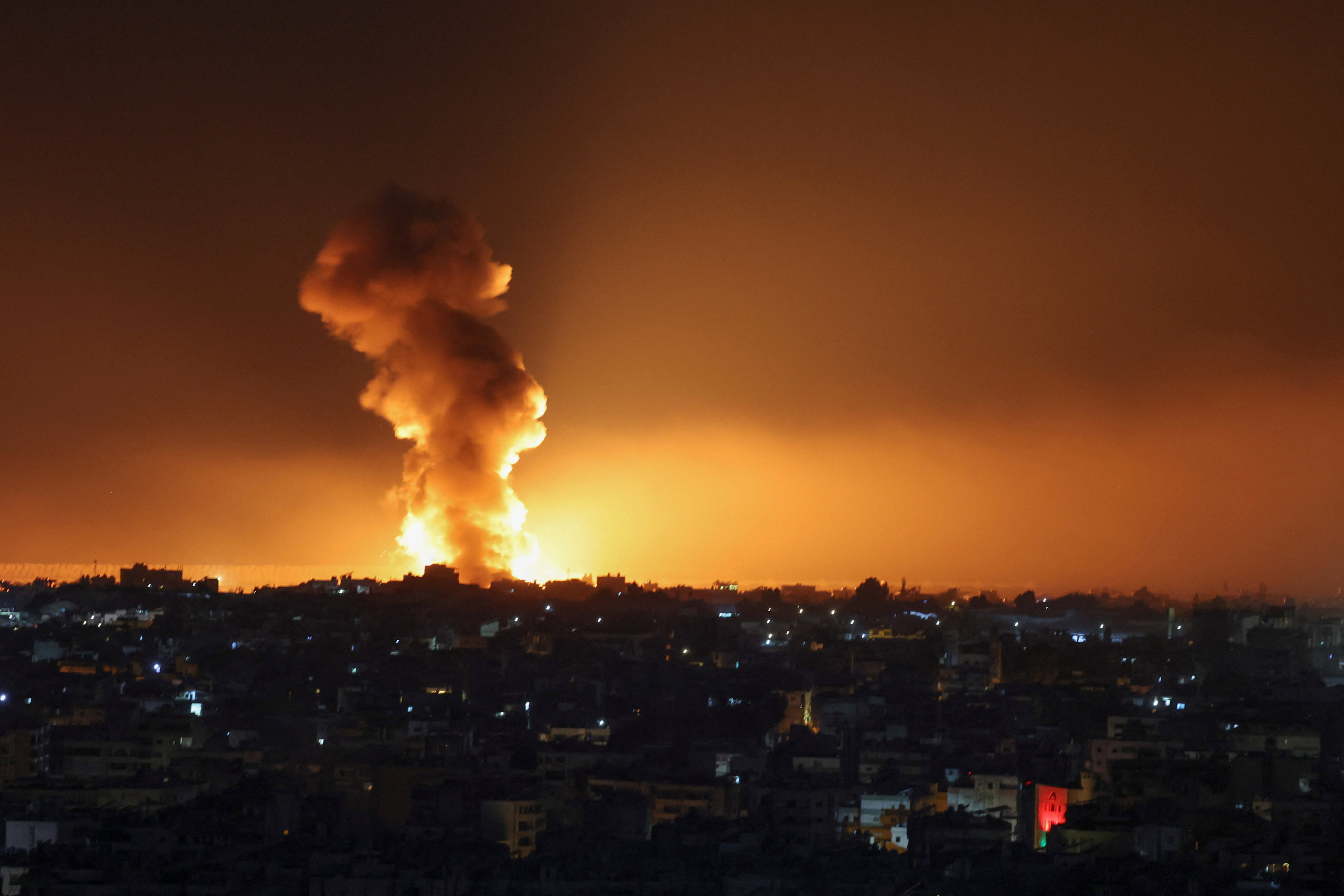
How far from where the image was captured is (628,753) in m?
39.3

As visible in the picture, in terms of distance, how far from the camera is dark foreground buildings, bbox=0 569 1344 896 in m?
→ 27.9

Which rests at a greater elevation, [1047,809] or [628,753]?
[628,753]

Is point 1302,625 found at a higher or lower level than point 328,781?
higher

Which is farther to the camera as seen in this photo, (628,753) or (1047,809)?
(628,753)

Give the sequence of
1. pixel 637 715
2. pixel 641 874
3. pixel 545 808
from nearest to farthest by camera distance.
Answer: pixel 641 874
pixel 545 808
pixel 637 715

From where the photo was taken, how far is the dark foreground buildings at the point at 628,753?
27.9 m

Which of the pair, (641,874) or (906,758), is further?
(906,758)

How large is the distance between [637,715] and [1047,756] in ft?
30.1

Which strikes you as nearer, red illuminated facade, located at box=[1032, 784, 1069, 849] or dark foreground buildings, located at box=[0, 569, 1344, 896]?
dark foreground buildings, located at box=[0, 569, 1344, 896]

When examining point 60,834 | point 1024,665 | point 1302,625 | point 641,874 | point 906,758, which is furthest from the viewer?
point 1302,625

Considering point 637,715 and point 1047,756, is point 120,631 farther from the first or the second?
point 1047,756

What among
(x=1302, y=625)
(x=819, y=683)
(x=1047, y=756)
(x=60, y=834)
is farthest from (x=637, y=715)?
(x=1302, y=625)

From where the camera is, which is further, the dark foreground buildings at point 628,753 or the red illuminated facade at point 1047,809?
the red illuminated facade at point 1047,809

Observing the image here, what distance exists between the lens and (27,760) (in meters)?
39.4
